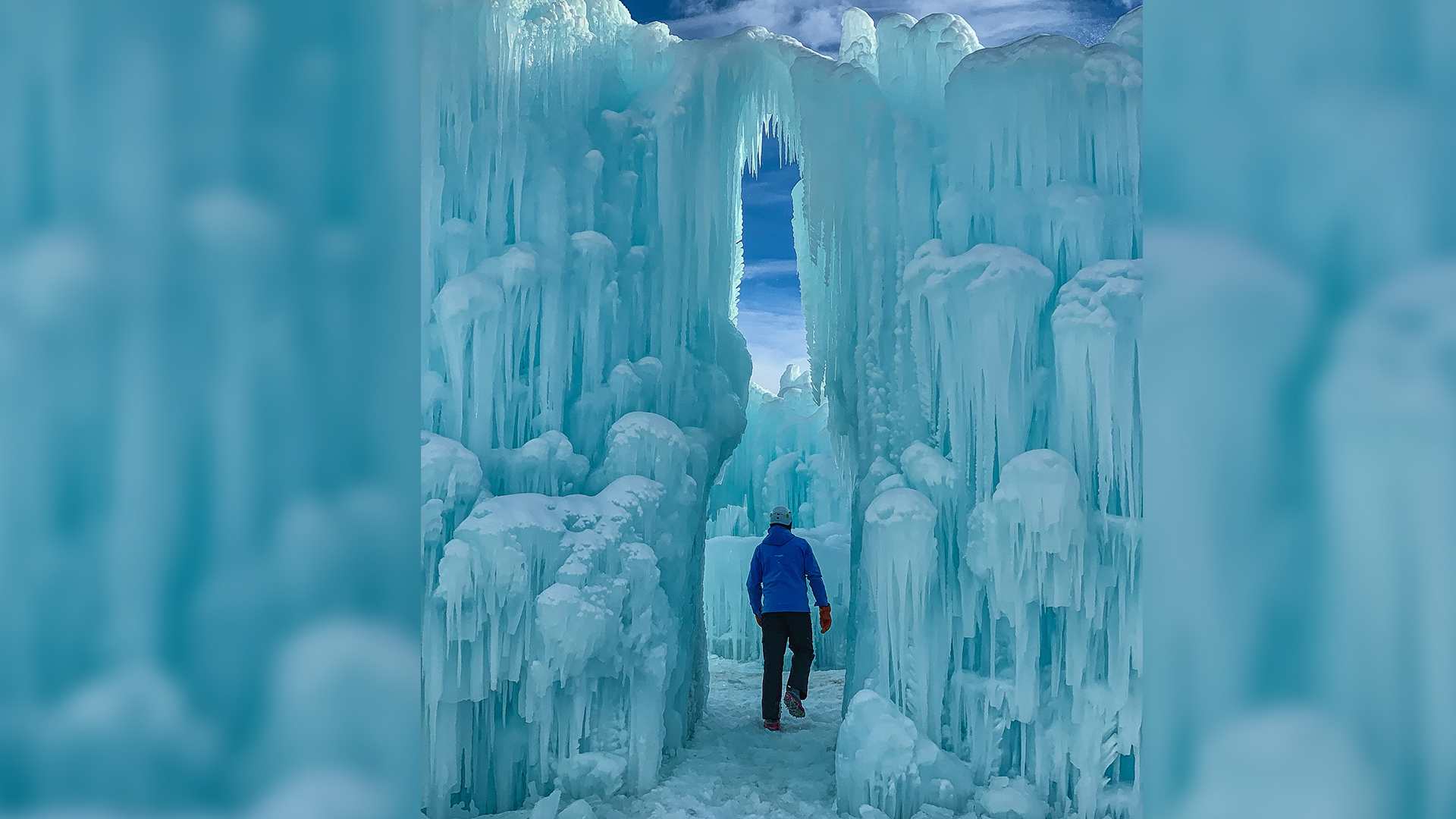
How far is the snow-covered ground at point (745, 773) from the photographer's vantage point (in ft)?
13.5

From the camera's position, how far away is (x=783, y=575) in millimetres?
5375

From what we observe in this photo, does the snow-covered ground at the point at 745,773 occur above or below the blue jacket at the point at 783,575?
below

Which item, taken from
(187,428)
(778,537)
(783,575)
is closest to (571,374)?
(778,537)

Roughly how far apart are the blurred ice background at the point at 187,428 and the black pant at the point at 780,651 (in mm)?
4406

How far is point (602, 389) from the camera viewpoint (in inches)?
188

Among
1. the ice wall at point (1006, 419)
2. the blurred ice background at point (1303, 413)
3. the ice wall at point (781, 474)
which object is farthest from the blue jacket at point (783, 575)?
the blurred ice background at point (1303, 413)

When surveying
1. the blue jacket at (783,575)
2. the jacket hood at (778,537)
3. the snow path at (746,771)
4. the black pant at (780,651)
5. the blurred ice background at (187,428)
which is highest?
the blurred ice background at (187,428)

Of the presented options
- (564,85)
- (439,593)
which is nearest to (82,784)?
(439,593)

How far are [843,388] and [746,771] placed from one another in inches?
89.8

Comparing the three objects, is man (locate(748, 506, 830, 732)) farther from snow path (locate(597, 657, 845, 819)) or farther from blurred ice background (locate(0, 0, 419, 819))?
blurred ice background (locate(0, 0, 419, 819))

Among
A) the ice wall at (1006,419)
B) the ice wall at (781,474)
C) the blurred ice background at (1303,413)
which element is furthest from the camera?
the ice wall at (781,474)

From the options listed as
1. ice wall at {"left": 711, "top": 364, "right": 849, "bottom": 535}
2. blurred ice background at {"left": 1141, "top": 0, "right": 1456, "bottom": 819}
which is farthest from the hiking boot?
blurred ice background at {"left": 1141, "top": 0, "right": 1456, "bottom": 819}

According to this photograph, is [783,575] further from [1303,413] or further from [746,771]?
[1303,413]

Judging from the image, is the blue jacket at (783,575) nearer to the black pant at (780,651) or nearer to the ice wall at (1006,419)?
the black pant at (780,651)
